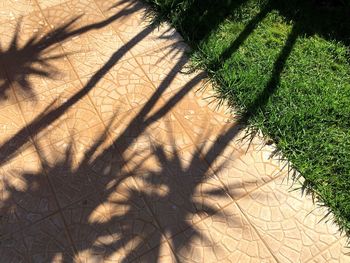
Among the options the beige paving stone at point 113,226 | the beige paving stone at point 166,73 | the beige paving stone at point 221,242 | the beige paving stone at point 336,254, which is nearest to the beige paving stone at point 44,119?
the beige paving stone at point 113,226

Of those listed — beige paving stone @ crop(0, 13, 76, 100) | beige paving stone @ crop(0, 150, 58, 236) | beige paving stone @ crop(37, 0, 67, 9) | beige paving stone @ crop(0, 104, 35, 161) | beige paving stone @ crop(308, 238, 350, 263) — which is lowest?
beige paving stone @ crop(308, 238, 350, 263)

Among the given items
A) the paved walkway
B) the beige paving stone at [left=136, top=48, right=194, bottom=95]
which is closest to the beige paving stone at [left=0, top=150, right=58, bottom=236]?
the paved walkway

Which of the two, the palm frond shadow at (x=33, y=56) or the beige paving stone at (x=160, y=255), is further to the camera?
the palm frond shadow at (x=33, y=56)

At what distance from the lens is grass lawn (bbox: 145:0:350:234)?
4480mm

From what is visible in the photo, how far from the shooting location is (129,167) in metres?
4.37

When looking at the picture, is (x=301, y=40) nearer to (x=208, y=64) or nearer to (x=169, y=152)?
(x=208, y=64)

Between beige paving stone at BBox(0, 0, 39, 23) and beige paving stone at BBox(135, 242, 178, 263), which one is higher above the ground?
beige paving stone at BBox(0, 0, 39, 23)

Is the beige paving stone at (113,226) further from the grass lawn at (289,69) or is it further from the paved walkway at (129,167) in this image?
the grass lawn at (289,69)

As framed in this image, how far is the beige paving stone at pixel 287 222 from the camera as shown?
3.93m

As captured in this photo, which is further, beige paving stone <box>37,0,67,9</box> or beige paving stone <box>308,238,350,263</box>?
beige paving stone <box>37,0,67,9</box>

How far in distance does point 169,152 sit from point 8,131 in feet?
5.64

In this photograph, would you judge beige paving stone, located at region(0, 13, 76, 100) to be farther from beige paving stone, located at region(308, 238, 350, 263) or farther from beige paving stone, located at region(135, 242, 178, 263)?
beige paving stone, located at region(308, 238, 350, 263)

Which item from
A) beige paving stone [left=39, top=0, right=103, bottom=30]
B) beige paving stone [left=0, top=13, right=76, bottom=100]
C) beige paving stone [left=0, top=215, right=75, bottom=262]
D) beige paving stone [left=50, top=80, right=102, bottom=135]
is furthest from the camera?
beige paving stone [left=39, top=0, right=103, bottom=30]

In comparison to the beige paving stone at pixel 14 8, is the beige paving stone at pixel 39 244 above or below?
below
